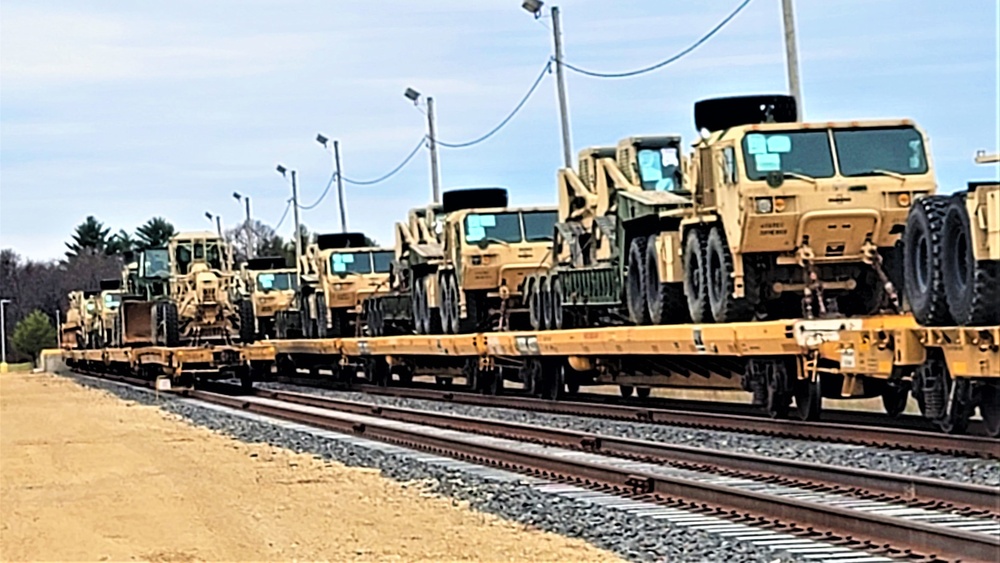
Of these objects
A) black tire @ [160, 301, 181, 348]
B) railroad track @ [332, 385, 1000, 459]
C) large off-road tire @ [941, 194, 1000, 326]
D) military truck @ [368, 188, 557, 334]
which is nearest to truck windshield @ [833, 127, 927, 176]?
railroad track @ [332, 385, 1000, 459]

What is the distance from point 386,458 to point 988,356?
706cm

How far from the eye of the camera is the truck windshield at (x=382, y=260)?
43562 mm

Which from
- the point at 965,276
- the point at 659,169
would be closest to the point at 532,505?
the point at 965,276

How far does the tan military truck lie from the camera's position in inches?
1689

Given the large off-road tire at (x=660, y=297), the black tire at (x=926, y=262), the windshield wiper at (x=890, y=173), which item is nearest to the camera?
the black tire at (x=926, y=262)

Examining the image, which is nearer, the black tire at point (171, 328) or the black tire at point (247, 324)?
the black tire at point (247, 324)

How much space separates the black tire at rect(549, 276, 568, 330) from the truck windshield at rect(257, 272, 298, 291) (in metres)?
23.7

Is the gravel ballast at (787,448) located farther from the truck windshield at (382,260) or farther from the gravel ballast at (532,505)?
the truck windshield at (382,260)

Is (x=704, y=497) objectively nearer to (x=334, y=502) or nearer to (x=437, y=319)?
(x=334, y=502)

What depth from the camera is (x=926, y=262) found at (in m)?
17.0

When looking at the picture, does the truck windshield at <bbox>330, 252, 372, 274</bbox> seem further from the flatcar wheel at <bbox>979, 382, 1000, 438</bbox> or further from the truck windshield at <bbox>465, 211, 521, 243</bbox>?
the flatcar wheel at <bbox>979, 382, 1000, 438</bbox>

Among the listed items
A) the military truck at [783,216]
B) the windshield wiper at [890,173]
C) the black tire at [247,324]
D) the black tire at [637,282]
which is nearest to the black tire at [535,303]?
the black tire at [637,282]

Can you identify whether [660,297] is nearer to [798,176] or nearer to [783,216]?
[783,216]

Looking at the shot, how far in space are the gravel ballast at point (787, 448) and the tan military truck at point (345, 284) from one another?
15382 mm
